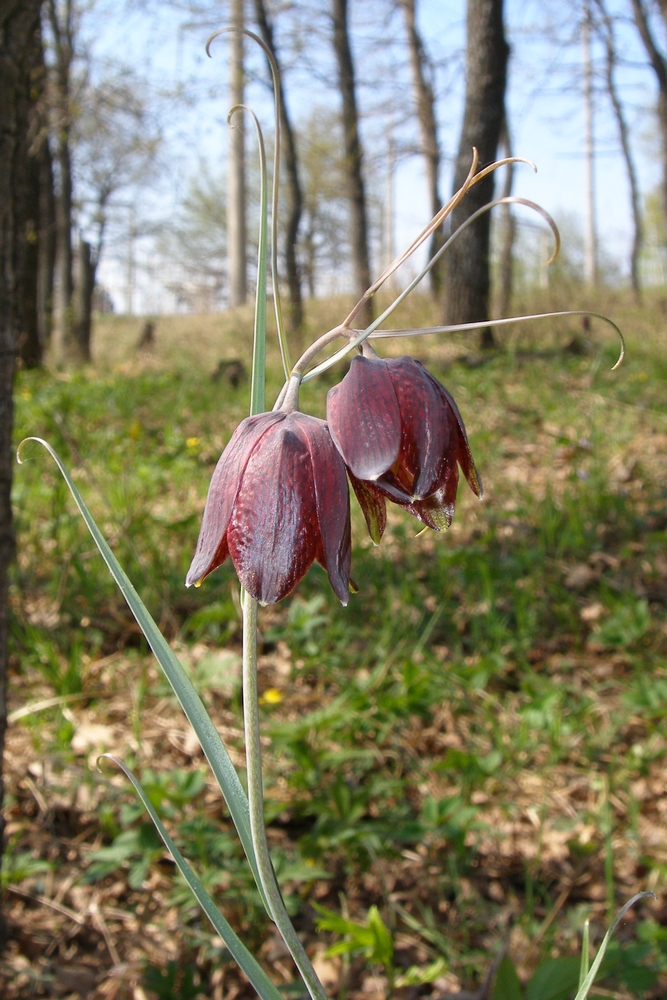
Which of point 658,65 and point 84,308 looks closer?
point 658,65

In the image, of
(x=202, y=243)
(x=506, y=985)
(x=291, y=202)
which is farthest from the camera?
(x=202, y=243)

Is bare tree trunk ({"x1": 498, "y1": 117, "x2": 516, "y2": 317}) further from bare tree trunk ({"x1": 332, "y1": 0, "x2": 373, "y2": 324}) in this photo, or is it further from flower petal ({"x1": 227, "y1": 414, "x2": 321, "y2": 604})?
flower petal ({"x1": 227, "y1": 414, "x2": 321, "y2": 604})

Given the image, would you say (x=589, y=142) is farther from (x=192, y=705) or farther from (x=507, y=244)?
(x=192, y=705)

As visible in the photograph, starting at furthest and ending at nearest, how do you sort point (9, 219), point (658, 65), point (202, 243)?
point (202, 243) → point (658, 65) → point (9, 219)

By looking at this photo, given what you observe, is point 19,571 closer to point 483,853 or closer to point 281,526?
point 483,853

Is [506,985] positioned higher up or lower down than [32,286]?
lower down

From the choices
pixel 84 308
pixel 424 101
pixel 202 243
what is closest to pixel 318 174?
pixel 424 101

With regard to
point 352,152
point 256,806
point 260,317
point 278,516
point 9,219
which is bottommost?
point 256,806
